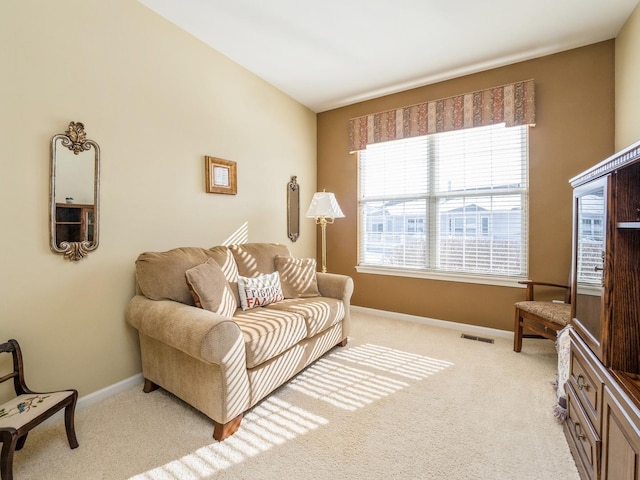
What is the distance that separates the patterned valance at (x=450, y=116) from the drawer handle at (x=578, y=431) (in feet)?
8.56

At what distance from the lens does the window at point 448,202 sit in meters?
3.05

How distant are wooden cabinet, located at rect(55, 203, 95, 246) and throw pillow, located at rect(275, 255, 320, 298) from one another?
4.91 feet

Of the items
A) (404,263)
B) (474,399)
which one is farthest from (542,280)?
(474,399)

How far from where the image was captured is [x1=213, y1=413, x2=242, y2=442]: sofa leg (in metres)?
1.62

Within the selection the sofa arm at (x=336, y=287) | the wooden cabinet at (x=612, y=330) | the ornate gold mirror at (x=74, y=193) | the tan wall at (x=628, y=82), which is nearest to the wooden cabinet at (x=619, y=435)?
the wooden cabinet at (x=612, y=330)

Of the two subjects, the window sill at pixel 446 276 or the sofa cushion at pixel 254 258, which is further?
the window sill at pixel 446 276

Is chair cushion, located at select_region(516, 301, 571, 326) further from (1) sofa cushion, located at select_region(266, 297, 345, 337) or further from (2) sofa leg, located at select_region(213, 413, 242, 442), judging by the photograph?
(2) sofa leg, located at select_region(213, 413, 242, 442)

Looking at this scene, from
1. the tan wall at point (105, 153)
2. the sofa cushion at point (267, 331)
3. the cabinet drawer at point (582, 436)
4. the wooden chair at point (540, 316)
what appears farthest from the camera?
the wooden chair at point (540, 316)

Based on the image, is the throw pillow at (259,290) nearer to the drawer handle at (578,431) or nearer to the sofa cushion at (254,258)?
the sofa cushion at (254,258)

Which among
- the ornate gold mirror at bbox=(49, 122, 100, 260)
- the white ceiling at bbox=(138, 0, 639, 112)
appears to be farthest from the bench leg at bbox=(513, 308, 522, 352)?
the ornate gold mirror at bbox=(49, 122, 100, 260)

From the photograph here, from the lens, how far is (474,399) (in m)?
1.99

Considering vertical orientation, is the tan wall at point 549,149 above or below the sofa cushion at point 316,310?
above

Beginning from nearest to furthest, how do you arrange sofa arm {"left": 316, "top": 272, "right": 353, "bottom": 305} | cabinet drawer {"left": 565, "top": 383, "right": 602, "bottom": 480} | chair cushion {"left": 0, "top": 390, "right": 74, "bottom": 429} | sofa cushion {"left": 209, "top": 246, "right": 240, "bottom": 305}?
1. cabinet drawer {"left": 565, "top": 383, "right": 602, "bottom": 480}
2. chair cushion {"left": 0, "top": 390, "right": 74, "bottom": 429}
3. sofa cushion {"left": 209, "top": 246, "right": 240, "bottom": 305}
4. sofa arm {"left": 316, "top": 272, "right": 353, "bottom": 305}

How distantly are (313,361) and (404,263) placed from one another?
1.80 meters
